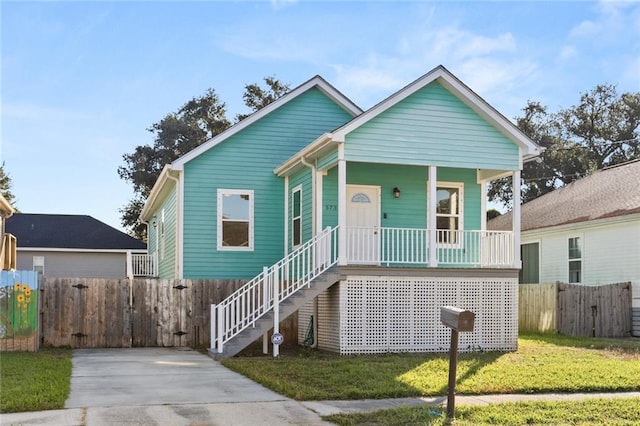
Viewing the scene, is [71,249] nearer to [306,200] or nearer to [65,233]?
[65,233]

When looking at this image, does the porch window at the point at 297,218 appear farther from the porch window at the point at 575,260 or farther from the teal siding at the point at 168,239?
the porch window at the point at 575,260

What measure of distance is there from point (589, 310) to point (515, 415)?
14.2m

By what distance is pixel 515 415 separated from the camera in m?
8.85

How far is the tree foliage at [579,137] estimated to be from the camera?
45.6 meters

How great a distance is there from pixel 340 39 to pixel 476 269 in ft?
18.6

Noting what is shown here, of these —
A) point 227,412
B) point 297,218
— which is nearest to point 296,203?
point 297,218

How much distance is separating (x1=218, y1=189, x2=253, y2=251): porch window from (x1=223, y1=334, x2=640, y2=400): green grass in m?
5.15

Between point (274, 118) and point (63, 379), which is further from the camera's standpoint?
point (274, 118)

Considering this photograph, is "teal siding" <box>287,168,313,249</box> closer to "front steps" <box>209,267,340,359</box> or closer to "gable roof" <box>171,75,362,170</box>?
"gable roof" <box>171,75,362,170</box>

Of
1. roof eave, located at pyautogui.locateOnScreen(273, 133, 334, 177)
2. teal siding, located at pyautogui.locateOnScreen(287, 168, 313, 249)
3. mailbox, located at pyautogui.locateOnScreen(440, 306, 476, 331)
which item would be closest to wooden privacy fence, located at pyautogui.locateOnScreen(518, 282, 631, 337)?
teal siding, located at pyautogui.locateOnScreen(287, 168, 313, 249)

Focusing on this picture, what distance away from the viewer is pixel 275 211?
2055cm

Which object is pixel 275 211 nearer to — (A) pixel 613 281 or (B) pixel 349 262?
(B) pixel 349 262

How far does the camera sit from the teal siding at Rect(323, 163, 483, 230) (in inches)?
733

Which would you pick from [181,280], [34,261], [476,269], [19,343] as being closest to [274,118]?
[181,280]
